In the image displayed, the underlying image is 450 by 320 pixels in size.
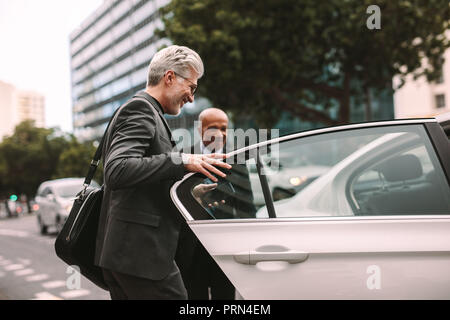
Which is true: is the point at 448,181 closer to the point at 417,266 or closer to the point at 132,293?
the point at 417,266

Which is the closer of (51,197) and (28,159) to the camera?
(51,197)

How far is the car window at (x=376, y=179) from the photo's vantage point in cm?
220

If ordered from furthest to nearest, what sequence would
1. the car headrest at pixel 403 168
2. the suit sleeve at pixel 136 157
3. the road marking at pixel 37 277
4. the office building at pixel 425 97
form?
the office building at pixel 425 97
the road marking at pixel 37 277
the car headrest at pixel 403 168
the suit sleeve at pixel 136 157

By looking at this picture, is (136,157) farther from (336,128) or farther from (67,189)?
(67,189)

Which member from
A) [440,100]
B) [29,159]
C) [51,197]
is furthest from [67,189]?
[29,159]

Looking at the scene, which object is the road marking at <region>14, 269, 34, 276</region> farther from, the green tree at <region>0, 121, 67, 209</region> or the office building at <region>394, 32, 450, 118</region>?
the green tree at <region>0, 121, 67, 209</region>

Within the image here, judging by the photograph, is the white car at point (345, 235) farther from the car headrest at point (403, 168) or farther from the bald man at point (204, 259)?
the bald man at point (204, 259)

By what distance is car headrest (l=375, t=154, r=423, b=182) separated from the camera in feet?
7.94

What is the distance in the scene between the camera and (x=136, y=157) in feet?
6.04

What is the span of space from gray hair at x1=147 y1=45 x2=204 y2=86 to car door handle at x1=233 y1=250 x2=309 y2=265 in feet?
2.65

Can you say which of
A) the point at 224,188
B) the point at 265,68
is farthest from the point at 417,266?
the point at 265,68

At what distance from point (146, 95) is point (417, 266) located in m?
1.33

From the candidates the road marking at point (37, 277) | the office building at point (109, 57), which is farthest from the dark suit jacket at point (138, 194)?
the office building at point (109, 57)

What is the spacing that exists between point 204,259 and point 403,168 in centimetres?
123
